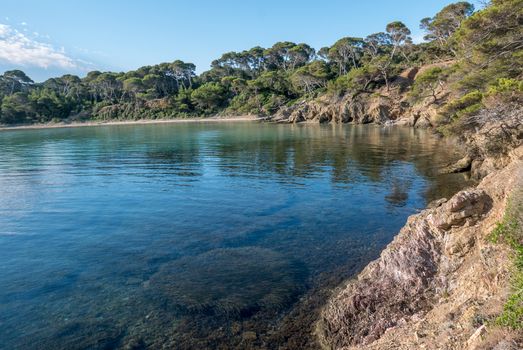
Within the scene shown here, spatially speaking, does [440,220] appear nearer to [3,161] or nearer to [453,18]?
[3,161]

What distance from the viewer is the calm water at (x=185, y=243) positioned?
32.0ft

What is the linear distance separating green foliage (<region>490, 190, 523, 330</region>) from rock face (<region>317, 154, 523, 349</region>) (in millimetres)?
275

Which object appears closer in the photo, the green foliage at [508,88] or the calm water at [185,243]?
the calm water at [185,243]

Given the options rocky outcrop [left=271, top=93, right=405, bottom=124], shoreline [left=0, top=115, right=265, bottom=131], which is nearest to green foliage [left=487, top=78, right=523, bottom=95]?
rocky outcrop [left=271, top=93, right=405, bottom=124]

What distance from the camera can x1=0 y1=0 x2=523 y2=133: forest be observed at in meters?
87.9

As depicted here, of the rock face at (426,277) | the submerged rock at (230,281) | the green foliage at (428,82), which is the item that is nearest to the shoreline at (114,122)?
the green foliage at (428,82)

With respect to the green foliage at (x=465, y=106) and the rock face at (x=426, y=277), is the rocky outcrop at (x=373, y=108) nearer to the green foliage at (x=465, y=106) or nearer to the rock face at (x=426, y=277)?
the green foliage at (x=465, y=106)

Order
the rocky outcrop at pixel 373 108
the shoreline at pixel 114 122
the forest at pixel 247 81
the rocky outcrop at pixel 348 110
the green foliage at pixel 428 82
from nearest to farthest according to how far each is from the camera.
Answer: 1. the green foliage at pixel 428 82
2. the rocky outcrop at pixel 373 108
3. the rocky outcrop at pixel 348 110
4. the forest at pixel 247 81
5. the shoreline at pixel 114 122

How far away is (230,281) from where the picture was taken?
39.0 feet

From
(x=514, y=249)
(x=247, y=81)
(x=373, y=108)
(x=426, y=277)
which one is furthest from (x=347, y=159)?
(x=247, y=81)

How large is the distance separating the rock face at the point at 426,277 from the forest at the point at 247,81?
27.2 meters

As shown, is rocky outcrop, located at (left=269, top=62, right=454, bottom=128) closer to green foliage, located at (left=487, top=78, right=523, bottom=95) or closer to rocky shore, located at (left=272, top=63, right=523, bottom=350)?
green foliage, located at (left=487, top=78, right=523, bottom=95)

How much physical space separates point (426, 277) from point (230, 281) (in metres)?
5.91

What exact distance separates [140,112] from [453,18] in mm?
106072
